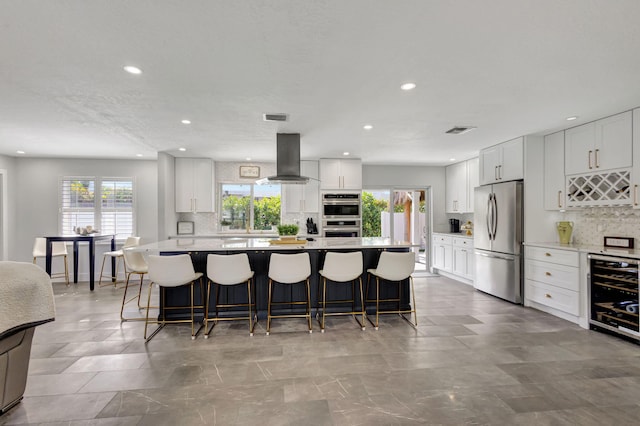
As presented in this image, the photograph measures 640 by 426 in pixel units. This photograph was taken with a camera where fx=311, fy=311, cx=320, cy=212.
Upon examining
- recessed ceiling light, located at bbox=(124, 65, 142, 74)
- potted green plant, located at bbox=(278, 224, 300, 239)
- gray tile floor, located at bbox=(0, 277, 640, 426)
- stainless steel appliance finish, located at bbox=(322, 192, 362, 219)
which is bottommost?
gray tile floor, located at bbox=(0, 277, 640, 426)

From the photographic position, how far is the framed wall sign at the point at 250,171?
686 centimetres

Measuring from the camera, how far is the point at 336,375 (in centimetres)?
257

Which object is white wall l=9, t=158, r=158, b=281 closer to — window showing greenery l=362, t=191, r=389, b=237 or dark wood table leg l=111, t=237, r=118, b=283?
dark wood table leg l=111, t=237, r=118, b=283

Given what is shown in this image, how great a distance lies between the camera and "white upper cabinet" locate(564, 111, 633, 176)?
140 inches

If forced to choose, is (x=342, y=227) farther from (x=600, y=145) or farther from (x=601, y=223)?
(x=600, y=145)

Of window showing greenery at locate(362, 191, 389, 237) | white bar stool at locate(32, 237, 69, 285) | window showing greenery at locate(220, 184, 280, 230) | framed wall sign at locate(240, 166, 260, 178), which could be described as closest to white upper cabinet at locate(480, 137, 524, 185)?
window showing greenery at locate(362, 191, 389, 237)

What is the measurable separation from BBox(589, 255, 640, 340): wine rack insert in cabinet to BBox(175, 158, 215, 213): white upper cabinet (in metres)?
6.25

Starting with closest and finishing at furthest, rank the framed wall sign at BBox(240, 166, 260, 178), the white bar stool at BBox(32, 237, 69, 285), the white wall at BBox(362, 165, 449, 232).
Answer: the white bar stool at BBox(32, 237, 69, 285)
the framed wall sign at BBox(240, 166, 260, 178)
the white wall at BBox(362, 165, 449, 232)

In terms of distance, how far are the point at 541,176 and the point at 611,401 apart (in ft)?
10.7

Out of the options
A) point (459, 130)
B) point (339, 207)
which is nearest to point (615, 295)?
point (459, 130)

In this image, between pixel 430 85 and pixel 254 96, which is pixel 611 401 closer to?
pixel 430 85

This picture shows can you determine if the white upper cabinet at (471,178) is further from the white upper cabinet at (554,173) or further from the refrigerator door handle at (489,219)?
the white upper cabinet at (554,173)

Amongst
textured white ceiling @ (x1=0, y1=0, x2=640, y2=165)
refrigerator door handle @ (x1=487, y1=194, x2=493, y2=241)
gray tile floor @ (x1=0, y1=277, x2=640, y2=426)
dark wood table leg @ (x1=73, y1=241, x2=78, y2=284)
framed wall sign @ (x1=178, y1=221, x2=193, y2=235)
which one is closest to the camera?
textured white ceiling @ (x1=0, y1=0, x2=640, y2=165)

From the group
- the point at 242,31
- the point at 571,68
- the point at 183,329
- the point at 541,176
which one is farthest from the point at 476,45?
the point at 183,329
